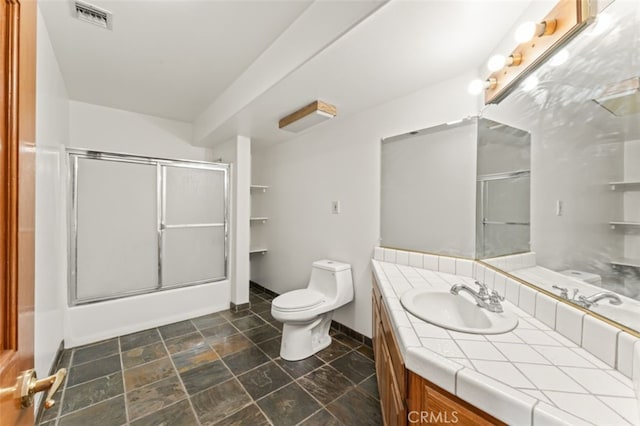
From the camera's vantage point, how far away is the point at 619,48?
32.1 inches

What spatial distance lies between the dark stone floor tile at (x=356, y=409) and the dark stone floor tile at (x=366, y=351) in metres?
0.44

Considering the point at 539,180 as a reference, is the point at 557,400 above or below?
below

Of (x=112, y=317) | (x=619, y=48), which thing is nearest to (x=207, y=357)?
(x=112, y=317)

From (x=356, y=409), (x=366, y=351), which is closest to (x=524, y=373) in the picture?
(x=356, y=409)

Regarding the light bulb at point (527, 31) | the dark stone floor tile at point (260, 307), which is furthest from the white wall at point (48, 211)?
the light bulb at point (527, 31)

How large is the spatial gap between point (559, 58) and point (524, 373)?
1.20 meters

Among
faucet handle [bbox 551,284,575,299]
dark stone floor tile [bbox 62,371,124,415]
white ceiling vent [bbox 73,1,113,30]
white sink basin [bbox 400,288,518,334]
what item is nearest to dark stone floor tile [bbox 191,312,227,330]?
dark stone floor tile [bbox 62,371,124,415]

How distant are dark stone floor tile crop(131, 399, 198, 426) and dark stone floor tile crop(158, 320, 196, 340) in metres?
1.00

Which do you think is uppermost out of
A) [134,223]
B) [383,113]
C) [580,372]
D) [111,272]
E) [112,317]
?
[383,113]

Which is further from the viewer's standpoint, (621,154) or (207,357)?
(207,357)

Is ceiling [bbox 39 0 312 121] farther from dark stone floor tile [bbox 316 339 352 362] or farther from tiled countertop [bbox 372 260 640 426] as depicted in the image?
dark stone floor tile [bbox 316 339 352 362]

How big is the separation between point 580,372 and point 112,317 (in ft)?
10.6

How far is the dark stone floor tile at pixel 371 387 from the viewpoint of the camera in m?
1.69

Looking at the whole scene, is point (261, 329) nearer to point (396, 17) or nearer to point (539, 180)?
point (539, 180)
